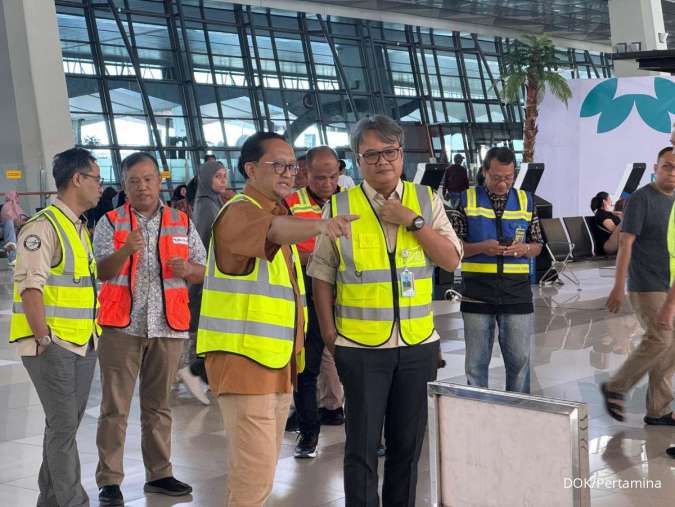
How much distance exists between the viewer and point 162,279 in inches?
200

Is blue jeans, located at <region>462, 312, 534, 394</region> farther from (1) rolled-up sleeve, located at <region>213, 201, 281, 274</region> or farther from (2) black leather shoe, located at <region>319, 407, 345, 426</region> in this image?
(1) rolled-up sleeve, located at <region>213, 201, 281, 274</region>

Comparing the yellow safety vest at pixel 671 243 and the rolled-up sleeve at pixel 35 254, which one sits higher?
the rolled-up sleeve at pixel 35 254

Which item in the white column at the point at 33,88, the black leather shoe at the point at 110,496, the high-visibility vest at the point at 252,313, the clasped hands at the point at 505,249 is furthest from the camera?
the white column at the point at 33,88

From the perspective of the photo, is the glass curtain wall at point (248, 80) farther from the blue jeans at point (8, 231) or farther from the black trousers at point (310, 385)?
the black trousers at point (310, 385)

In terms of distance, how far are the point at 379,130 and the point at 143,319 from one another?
5.85ft

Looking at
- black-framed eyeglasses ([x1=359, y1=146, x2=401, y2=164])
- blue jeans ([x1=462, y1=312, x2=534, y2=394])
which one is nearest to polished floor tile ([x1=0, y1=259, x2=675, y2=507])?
blue jeans ([x1=462, y1=312, x2=534, y2=394])

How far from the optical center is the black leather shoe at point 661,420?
20.7 feet

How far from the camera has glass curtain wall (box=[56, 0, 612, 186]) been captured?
26250 mm

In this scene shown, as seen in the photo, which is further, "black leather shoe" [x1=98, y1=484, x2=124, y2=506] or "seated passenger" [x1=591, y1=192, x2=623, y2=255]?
"seated passenger" [x1=591, y1=192, x2=623, y2=255]

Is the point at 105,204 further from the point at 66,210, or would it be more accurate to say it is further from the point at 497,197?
the point at 66,210

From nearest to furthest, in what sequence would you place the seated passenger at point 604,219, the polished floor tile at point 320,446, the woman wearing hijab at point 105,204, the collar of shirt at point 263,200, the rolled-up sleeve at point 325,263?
the collar of shirt at point 263,200, the rolled-up sleeve at point 325,263, the polished floor tile at point 320,446, the seated passenger at point 604,219, the woman wearing hijab at point 105,204

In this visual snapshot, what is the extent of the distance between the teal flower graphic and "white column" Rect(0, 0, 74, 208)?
11.1m

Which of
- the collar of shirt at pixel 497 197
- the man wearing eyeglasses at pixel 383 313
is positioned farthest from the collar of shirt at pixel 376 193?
the collar of shirt at pixel 497 197

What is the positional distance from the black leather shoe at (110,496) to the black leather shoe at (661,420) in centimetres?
324
